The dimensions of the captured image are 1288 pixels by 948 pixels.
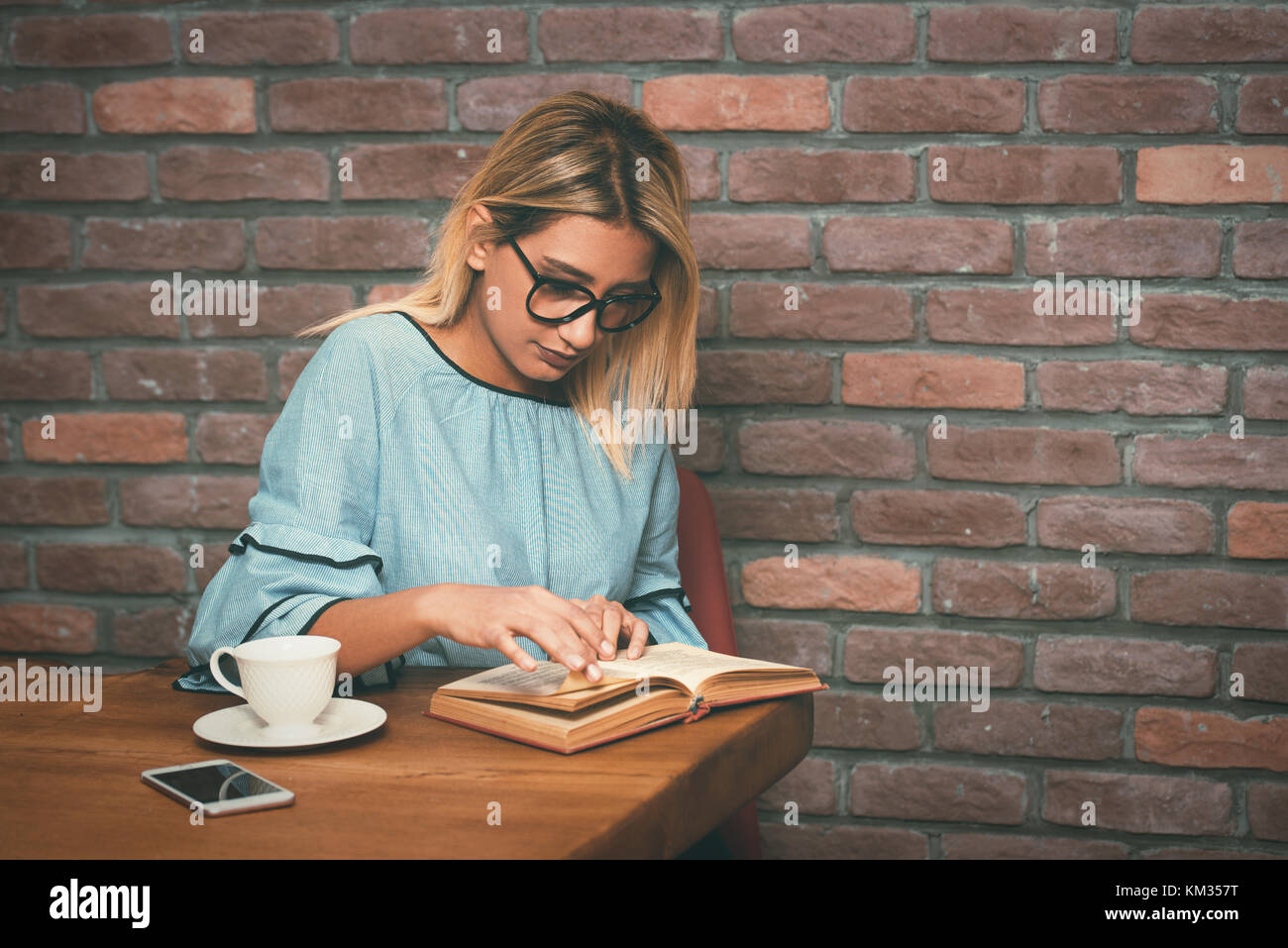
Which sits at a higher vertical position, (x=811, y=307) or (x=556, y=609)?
(x=811, y=307)

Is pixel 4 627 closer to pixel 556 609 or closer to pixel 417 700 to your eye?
pixel 417 700

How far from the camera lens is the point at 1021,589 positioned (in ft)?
5.24

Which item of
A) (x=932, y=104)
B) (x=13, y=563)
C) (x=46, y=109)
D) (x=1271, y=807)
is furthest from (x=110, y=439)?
(x=1271, y=807)

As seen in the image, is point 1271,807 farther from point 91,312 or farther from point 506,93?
point 91,312

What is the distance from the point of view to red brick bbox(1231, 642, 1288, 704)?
1.55 meters

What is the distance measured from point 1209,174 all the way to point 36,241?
183 centimetres

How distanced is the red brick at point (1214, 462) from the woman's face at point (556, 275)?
809mm

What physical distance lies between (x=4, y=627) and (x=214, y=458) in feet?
1.54

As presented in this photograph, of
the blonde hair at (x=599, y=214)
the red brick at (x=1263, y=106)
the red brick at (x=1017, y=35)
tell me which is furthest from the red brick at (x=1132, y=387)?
the blonde hair at (x=599, y=214)

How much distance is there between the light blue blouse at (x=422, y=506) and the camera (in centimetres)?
108

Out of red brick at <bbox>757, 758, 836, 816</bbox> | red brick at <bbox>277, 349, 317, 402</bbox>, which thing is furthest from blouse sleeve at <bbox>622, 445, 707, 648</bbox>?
red brick at <bbox>277, 349, 317, 402</bbox>

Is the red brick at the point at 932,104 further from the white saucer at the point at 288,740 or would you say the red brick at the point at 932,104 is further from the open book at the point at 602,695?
the white saucer at the point at 288,740
